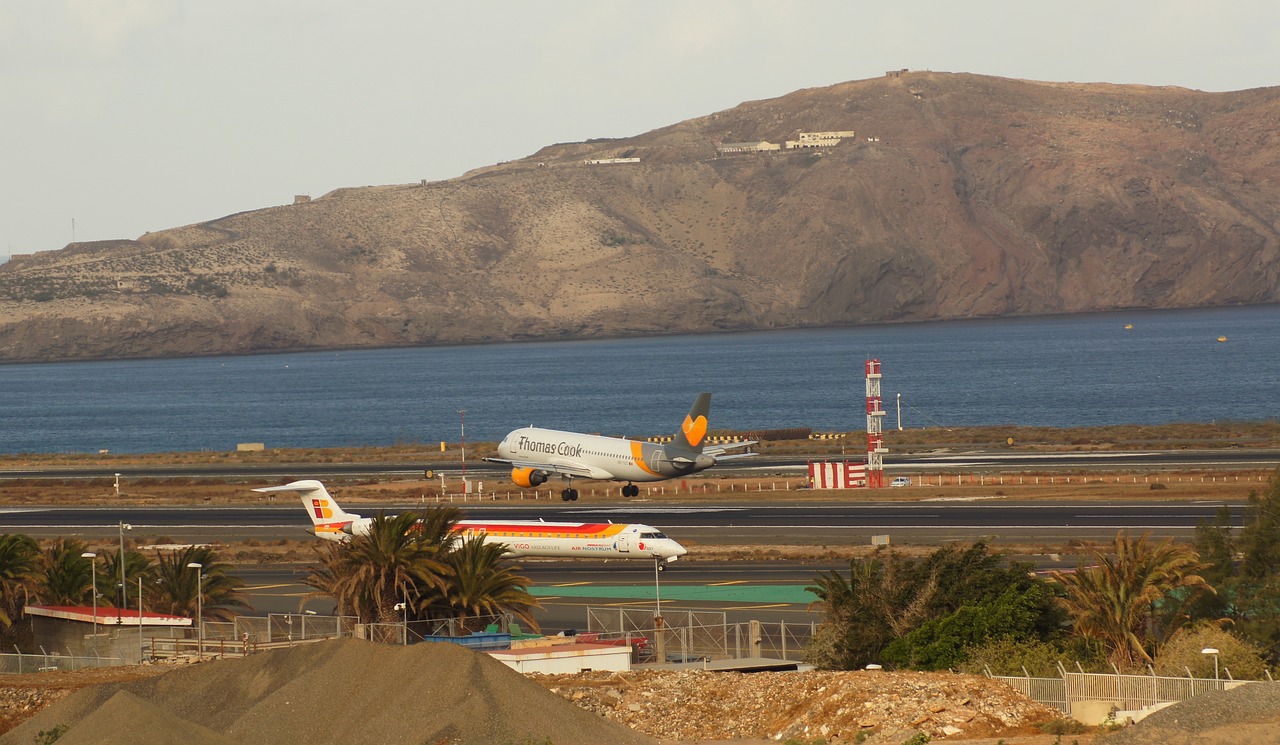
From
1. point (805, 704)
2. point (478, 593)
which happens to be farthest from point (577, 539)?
point (805, 704)

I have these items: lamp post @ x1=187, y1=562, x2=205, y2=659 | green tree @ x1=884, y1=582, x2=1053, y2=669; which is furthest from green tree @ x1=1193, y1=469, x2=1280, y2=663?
lamp post @ x1=187, y1=562, x2=205, y2=659

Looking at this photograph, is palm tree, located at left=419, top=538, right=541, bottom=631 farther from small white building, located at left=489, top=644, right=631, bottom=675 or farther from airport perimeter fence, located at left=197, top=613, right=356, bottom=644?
small white building, located at left=489, top=644, right=631, bottom=675

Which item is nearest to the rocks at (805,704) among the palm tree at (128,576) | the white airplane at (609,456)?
the palm tree at (128,576)

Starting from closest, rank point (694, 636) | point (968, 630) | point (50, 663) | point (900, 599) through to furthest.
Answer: point (968, 630) → point (900, 599) → point (50, 663) → point (694, 636)

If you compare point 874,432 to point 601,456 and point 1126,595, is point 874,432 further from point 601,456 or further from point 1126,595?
point 1126,595

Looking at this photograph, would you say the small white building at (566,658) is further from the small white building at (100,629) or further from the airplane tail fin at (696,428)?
the airplane tail fin at (696,428)

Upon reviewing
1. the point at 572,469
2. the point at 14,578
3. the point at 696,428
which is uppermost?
the point at 696,428

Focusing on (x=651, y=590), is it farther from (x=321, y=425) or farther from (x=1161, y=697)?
(x=321, y=425)
